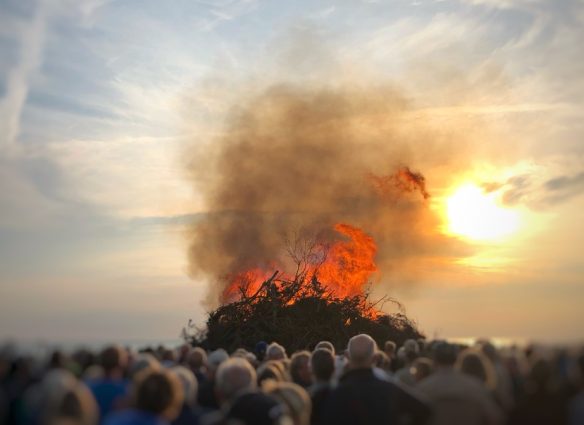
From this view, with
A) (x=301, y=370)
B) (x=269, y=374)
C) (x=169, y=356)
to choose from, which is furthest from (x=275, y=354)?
(x=269, y=374)

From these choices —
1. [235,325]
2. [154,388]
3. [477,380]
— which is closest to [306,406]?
[477,380]

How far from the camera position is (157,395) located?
6465 millimetres

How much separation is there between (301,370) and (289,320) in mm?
15668

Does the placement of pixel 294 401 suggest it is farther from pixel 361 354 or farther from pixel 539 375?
pixel 539 375

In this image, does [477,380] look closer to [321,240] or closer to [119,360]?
[119,360]

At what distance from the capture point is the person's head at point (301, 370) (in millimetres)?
12297

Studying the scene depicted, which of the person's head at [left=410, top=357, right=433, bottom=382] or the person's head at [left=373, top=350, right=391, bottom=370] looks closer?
the person's head at [left=410, top=357, right=433, bottom=382]

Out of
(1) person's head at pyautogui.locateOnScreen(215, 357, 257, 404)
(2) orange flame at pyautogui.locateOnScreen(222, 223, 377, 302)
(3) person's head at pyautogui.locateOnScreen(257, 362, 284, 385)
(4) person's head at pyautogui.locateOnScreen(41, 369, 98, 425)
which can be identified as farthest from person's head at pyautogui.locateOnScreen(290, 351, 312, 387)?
(2) orange flame at pyautogui.locateOnScreen(222, 223, 377, 302)

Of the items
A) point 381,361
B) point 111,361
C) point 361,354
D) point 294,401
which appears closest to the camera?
point 294,401

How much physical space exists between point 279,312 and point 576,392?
65.1 ft

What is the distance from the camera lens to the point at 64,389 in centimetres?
610

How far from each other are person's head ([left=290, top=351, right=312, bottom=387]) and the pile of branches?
591 inches

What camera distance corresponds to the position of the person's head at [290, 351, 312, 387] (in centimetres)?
1230

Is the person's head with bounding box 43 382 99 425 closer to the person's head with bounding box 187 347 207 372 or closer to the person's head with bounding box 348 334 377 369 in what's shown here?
the person's head with bounding box 348 334 377 369
